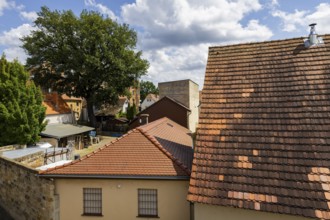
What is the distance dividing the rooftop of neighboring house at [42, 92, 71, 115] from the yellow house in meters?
26.0

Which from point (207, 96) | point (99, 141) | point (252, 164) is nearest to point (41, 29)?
point (99, 141)

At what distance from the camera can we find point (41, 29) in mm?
34562

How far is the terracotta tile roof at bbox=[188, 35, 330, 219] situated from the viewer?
5844 mm

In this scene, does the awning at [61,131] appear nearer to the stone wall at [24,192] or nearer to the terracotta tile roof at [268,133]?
the stone wall at [24,192]

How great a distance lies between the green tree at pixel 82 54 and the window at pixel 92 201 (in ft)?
85.4

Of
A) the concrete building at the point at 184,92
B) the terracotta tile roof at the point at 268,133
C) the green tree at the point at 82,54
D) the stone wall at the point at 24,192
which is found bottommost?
the stone wall at the point at 24,192

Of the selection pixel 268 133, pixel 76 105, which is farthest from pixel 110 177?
pixel 76 105

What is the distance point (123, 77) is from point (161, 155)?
27463 mm

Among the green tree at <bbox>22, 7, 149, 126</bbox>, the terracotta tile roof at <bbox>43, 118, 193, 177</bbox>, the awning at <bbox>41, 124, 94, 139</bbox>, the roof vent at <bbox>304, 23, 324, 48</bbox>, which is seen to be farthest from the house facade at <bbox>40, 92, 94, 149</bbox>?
the roof vent at <bbox>304, 23, 324, 48</bbox>

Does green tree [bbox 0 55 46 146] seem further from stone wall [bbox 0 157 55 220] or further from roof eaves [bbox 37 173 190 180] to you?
roof eaves [bbox 37 173 190 180]

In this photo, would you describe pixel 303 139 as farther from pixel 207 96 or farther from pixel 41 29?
pixel 41 29

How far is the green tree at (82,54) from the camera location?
33.6 m

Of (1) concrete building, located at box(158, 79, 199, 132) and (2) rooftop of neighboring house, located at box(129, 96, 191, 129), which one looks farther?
(1) concrete building, located at box(158, 79, 199, 132)

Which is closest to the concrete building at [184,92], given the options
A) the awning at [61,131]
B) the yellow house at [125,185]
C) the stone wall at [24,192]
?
the awning at [61,131]
